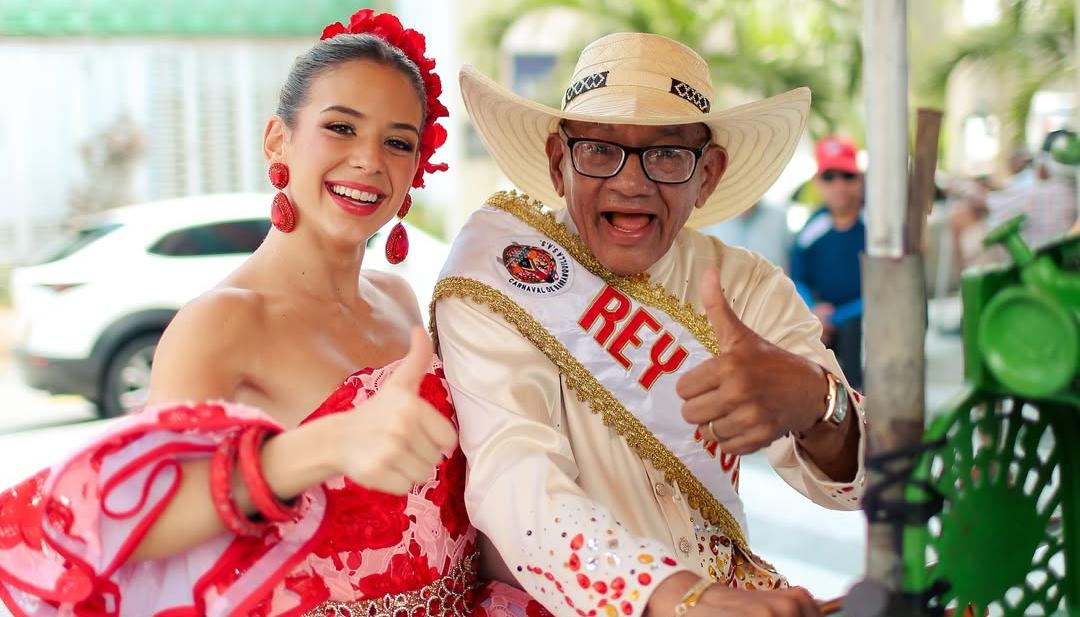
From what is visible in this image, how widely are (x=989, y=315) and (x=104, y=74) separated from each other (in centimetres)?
1463

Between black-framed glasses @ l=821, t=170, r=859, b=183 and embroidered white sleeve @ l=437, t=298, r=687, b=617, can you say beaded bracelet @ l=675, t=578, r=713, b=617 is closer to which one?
embroidered white sleeve @ l=437, t=298, r=687, b=617

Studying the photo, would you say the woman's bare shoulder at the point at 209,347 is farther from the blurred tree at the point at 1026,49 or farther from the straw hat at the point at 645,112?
the blurred tree at the point at 1026,49

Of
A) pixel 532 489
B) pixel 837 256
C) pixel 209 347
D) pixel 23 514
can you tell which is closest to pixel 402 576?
pixel 532 489

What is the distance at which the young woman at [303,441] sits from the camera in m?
1.65

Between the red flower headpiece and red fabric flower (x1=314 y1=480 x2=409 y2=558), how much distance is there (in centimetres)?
→ 72

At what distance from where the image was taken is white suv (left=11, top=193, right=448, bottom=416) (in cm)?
802

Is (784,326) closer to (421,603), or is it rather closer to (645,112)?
(645,112)

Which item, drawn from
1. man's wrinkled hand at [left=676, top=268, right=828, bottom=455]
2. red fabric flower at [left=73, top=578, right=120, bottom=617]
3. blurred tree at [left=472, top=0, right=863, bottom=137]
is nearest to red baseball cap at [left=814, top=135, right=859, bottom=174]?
man's wrinkled hand at [left=676, top=268, right=828, bottom=455]

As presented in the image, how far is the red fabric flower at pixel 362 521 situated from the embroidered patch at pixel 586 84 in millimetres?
873

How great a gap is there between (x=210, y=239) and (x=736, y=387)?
7185mm

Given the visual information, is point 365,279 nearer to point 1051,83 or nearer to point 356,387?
point 356,387

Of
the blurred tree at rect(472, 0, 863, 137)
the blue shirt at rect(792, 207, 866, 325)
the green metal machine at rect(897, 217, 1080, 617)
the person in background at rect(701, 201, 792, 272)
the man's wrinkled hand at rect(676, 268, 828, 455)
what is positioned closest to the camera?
the green metal machine at rect(897, 217, 1080, 617)

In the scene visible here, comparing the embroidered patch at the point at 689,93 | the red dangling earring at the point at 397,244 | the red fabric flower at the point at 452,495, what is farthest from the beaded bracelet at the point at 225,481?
the embroidered patch at the point at 689,93

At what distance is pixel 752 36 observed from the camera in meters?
12.3
